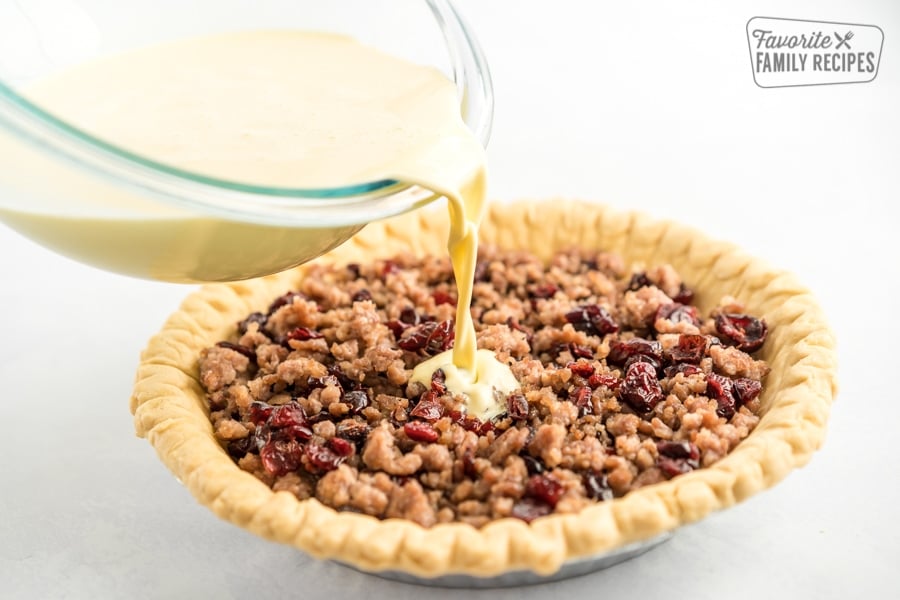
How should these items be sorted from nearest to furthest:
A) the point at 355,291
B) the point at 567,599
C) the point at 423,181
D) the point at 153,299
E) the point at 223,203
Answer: the point at 223,203 < the point at 423,181 < the point at 567,599 < the point at 355,291 < the point at 153,299

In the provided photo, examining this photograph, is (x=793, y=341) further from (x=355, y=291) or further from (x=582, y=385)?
(x=355, y=291)

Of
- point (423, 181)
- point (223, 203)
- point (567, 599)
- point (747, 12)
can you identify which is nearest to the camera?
point (223, 203)

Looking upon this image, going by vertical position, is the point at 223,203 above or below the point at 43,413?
above

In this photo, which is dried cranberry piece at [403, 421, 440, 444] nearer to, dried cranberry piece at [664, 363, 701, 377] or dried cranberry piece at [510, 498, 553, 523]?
dried cranberry piece at [510, 498, 553, 523]

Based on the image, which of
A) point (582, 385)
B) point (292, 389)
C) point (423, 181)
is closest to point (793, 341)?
point (582, 385)

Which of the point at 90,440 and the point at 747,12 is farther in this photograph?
the point at 747,12

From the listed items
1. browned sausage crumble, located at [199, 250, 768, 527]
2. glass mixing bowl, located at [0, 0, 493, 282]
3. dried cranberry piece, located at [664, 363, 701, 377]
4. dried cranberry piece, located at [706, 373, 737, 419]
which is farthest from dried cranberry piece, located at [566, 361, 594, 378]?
glass mixing bowl, located at [0, 0, 493, 282]

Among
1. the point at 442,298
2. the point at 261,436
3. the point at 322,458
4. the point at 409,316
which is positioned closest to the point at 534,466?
the point at 322,458

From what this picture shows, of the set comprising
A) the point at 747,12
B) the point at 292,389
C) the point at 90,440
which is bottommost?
the point at 90,440
